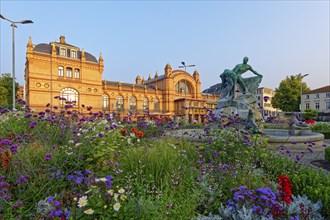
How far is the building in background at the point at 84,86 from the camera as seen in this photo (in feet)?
115

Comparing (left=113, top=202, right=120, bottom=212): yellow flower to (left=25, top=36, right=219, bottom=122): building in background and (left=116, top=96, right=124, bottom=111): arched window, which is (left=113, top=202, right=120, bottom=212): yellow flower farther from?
(left=116, top=96, right=124, bottom=111): arched window

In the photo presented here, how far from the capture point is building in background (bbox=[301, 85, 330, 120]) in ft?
181

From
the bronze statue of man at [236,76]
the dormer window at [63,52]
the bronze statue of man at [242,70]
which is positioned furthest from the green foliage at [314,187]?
the dormer window at [63,52]

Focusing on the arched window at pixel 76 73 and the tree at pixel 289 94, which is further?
the tree at pixel 289 94

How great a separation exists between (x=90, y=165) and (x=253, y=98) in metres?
10.9

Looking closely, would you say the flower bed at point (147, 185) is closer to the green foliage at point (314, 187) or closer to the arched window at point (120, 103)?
the green foliage at point (314, 187)

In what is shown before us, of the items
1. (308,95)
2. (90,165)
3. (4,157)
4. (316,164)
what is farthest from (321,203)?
(308,95)

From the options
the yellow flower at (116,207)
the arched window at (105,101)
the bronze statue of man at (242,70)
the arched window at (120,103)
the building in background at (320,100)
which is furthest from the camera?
the building in background at (320,100)

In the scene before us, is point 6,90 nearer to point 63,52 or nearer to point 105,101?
point 63,52

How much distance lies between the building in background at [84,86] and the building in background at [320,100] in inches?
1307

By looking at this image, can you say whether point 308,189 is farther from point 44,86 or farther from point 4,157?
point 44,86

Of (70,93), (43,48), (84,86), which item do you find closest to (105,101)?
(84,86)

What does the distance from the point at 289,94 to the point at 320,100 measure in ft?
63.5

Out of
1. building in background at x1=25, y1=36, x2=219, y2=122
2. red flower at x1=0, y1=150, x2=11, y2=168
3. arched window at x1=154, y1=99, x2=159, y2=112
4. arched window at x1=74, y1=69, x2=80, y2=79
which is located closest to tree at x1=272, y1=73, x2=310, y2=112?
building in background at x1=25, y1=36, x2=219, y2=122
